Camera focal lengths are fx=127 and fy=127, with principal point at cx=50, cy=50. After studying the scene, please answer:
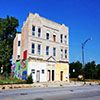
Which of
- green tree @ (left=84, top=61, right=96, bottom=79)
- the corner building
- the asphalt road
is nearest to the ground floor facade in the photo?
the corner building

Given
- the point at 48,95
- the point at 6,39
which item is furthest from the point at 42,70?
the point at 6,39

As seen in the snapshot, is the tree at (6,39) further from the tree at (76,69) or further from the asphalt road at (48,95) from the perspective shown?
the asphalt road at (48,95)

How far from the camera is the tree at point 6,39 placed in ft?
127

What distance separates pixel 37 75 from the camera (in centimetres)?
2786

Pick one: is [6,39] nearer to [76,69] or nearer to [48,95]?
[76,69]

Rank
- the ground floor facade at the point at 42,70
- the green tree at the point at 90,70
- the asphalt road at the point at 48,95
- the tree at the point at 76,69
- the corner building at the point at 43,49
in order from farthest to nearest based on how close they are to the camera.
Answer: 1. the tree at the point at 76,69
2. the green tree at the point at 90,70
3. the corner building at the point at 43,49
4. the ground floor facade at the point at 42,70
5. the asphalt road at the point at 48,95

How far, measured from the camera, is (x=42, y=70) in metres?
28.8

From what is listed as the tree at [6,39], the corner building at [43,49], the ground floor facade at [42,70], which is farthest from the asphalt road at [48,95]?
the tree at [6,39]

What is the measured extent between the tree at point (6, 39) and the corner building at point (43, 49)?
5982 mm

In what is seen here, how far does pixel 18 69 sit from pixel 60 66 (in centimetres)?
1071

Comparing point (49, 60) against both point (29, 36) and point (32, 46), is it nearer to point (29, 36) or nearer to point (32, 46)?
point (32, 46)

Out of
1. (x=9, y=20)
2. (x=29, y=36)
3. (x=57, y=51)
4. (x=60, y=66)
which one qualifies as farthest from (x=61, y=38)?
(x=9, y=20)

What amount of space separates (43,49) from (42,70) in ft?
16.3

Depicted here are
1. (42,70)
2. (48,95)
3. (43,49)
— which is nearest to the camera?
(48,95)
